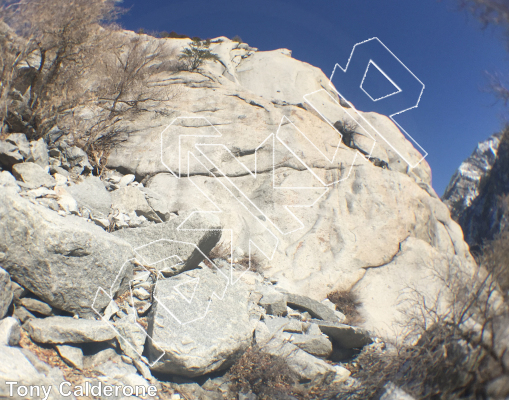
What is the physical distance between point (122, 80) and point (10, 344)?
8.38 metres

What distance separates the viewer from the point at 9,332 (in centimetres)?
326

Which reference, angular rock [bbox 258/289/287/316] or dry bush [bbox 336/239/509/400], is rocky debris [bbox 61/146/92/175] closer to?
angular rock [bbox 258/289/287/316]

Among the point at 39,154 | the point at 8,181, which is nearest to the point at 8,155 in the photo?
the point at 39,154

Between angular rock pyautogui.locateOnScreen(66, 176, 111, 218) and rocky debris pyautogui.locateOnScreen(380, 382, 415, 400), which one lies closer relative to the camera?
rocky debris pyautogui.locateOnScreen(380, 382, 415, 400)

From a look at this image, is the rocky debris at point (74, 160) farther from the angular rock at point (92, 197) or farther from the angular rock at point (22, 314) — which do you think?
the angular rock at point (22, 314)

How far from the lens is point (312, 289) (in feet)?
25.4

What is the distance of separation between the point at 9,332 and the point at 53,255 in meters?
0.94

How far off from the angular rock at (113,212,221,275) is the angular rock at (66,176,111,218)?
98 cm

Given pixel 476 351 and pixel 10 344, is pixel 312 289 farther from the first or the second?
pixel 10 344

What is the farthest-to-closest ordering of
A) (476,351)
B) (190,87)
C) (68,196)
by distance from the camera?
(190,87) < (68,196) < (476,351)

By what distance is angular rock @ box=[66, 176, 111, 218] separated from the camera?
6094 mm

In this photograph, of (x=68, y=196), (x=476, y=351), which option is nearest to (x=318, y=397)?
(x=476, y=351)

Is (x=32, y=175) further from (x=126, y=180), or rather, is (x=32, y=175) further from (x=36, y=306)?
(x=126, y=180)

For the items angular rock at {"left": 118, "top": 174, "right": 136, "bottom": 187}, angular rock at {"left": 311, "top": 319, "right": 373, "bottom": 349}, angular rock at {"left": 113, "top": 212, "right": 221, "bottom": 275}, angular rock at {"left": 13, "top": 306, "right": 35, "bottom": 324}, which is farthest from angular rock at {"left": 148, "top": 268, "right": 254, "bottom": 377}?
angular rock at {"left": 118, "top": 174, "right": 136, "bottom": 187}
